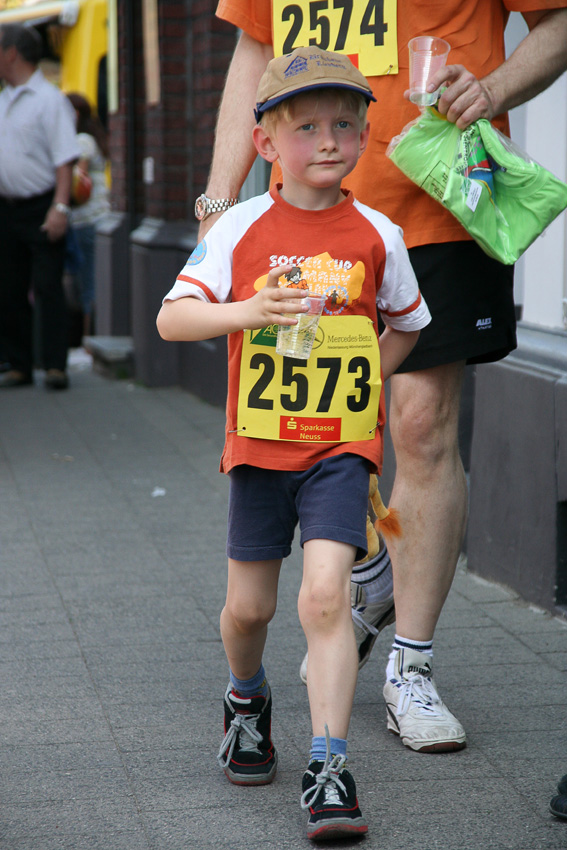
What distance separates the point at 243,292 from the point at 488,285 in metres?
0.86

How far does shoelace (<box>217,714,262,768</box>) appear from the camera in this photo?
9.25 ft

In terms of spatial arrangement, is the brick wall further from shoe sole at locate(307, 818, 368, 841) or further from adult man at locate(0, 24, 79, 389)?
shoe sole at locate(307, 818, 368, 841)

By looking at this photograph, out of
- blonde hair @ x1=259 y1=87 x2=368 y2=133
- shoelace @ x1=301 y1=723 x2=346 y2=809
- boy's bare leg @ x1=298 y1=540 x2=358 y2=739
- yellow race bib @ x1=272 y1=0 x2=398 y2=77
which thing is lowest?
shoelace @ x1=301 y1=723 x2=346 y2=809

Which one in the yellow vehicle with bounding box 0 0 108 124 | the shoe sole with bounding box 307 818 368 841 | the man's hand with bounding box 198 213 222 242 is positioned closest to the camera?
the shoe sole with bounding box 307 818 368 841

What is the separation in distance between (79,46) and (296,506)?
1439 centimetres

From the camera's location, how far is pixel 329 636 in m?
2.52


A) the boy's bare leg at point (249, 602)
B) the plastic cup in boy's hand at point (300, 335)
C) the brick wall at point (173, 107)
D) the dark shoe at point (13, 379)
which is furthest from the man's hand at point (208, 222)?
the dark shoe at point (13, 379)

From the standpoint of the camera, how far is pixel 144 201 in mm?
9875

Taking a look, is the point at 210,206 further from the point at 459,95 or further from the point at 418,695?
the point at 418,695

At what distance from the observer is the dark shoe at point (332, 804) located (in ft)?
8.12

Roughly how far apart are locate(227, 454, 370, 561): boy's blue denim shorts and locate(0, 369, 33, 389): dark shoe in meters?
6.42

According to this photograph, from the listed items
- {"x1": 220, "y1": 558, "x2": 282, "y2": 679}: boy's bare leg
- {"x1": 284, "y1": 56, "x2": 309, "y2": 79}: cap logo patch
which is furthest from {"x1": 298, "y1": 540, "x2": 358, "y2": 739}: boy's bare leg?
{"x1": 284, "y1": 56, "x2": 309, "y2": 79}: cap logo patch

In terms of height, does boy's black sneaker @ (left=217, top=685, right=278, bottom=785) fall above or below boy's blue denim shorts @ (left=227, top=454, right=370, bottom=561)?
below

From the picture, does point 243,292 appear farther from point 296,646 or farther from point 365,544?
point 296,646
